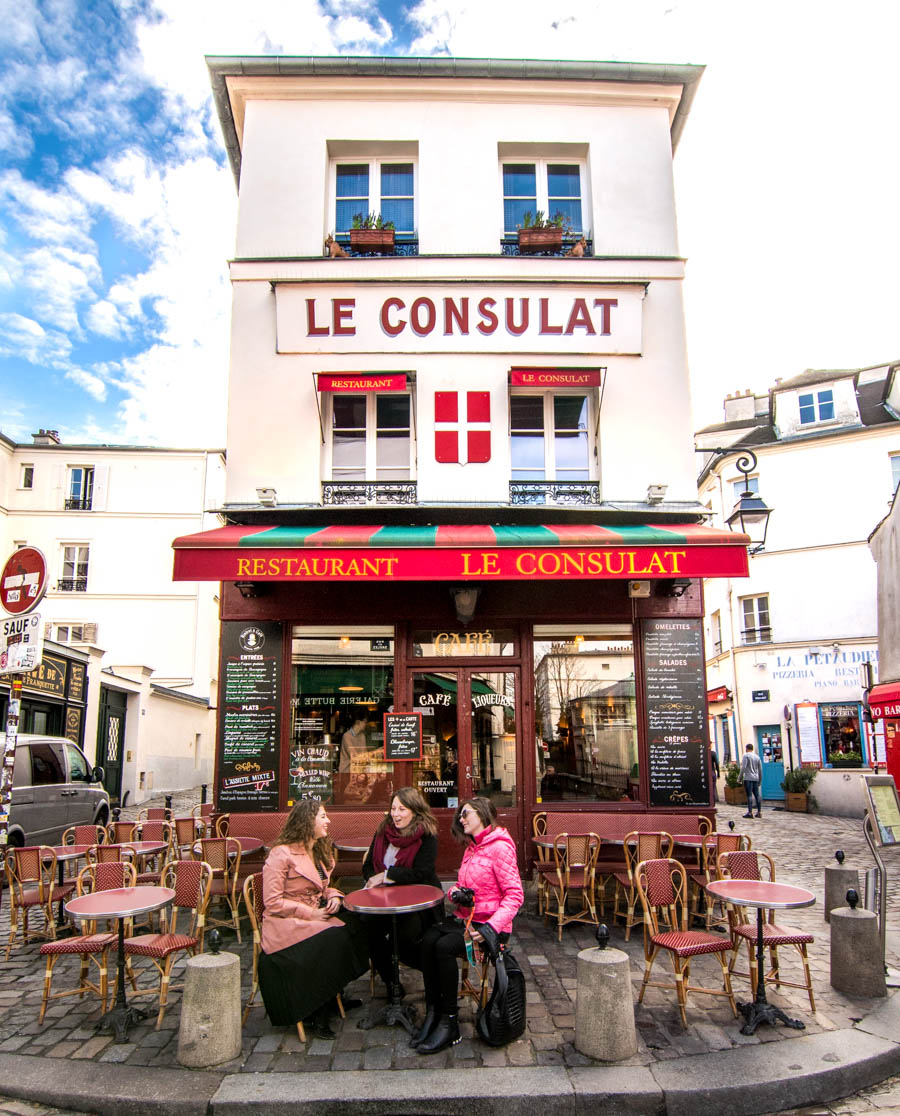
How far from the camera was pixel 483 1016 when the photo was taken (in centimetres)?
486

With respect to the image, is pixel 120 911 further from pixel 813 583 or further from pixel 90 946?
pixel 813 583

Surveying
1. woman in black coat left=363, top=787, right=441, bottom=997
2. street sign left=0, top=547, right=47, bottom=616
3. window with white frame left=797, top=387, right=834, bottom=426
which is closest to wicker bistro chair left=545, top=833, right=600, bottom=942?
woman in black coat left=363, top=787, right=441, bottom=997

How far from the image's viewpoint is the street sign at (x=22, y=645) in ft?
23.5

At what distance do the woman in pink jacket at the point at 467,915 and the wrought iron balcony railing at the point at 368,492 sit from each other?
15.5 ft

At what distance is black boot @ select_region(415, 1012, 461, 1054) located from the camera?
4.71 metres

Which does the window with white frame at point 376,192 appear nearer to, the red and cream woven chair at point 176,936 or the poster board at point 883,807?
the red and cream woven chair at point 176,936

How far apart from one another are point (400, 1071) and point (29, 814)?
826 centimetres

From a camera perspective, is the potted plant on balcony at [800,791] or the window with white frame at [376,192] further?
the potted plant on balcony at [800,791]

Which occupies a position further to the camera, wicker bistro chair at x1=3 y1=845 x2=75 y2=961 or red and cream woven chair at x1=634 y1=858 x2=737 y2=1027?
wicker bistro chair at x1=3 y1=845 x2=75 y2=961

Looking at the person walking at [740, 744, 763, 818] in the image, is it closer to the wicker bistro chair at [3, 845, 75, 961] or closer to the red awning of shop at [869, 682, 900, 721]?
the red awning of shop at [869, 682, 900, 721]

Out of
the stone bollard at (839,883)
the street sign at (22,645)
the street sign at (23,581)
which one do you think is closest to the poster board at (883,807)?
the stone bollard at (839,883)

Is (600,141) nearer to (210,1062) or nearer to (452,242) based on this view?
(452,242)

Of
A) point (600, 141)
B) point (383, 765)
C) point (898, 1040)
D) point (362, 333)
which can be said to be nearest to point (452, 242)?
point (362, 333)

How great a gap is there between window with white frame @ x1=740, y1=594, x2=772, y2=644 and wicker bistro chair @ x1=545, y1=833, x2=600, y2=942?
1927 centimetres
